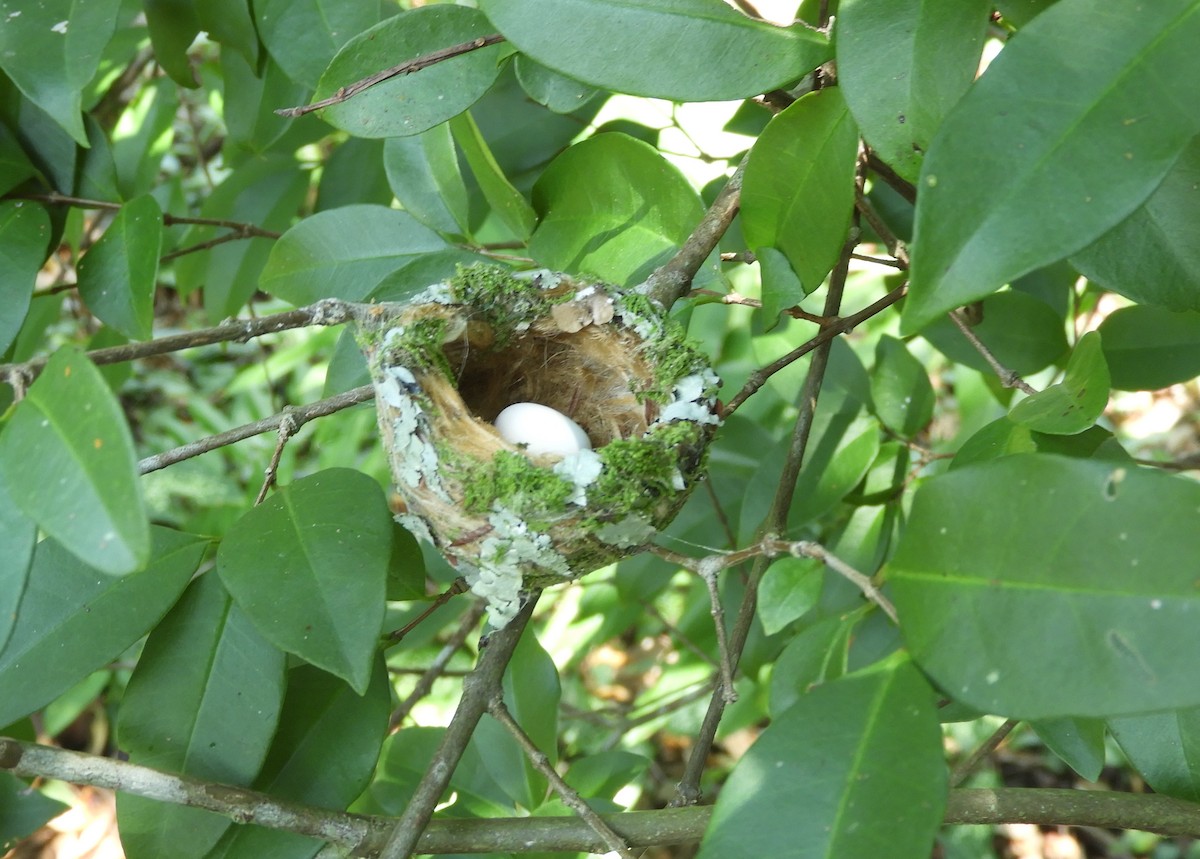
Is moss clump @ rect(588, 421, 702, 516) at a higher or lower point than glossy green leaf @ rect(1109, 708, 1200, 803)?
higher

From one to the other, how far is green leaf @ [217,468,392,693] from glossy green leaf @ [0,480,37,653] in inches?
6.2

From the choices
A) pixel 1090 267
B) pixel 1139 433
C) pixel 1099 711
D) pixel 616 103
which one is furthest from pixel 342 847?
pixel 1139 433

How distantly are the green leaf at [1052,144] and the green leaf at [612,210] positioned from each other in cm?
43

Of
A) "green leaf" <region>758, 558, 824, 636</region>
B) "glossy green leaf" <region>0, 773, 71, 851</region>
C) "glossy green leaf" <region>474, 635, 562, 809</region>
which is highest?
"green leaf" <region>758, 558, 824, 636</region>

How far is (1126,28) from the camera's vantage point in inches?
25.7

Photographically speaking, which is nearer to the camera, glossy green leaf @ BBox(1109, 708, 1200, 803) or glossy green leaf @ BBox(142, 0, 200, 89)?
glossy green leaf @ BBox(1109, 708, 1200, 803)

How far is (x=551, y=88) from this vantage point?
1.04m

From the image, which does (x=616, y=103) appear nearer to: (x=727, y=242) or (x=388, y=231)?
(x=727, y=242)

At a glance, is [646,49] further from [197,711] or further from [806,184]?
[197,711]

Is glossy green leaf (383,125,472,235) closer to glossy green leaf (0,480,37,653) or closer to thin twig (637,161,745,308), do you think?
thin twig (637,161,745,308)

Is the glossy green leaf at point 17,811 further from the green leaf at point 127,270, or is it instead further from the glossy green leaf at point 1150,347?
the glossy green leaf at point 1150,347

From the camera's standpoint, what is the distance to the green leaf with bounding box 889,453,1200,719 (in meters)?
0.58

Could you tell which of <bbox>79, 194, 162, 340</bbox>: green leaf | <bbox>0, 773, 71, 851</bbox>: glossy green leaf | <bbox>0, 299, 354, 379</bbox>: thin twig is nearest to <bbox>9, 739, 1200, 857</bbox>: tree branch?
<bbox>0, 773, 71, 851</bbox>: glossy green leaf

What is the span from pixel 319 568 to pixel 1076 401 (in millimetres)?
624
